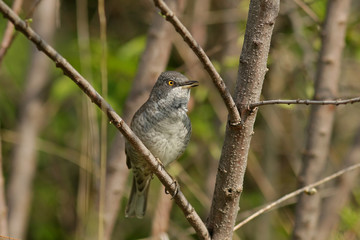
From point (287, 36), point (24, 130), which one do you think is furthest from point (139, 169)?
point (287, 36)

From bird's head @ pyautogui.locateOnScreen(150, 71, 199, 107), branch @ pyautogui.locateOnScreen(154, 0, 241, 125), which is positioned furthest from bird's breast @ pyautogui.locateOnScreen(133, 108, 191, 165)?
branch @ pyautogui.locateOnScreen(154, 0, 241, 125)

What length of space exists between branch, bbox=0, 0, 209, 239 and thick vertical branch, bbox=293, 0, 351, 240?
1.68 meters

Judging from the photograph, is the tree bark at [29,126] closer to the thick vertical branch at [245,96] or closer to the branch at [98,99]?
the branch at [98,99]

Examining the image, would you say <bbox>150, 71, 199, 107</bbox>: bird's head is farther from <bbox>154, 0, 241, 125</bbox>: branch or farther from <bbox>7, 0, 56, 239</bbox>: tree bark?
<bbox>7, 0, 56, 239</bbox>: tree bark

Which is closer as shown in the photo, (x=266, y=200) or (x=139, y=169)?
(x=139, y=169)

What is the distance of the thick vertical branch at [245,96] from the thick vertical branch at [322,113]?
1.64 metres

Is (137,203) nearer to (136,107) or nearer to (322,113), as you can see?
(136,107)

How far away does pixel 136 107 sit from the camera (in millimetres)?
4141

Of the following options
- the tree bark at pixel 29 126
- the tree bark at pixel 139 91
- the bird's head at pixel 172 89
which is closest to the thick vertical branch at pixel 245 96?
the bird's head at pixel 172 89

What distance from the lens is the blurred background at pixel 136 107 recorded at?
14.4 ft

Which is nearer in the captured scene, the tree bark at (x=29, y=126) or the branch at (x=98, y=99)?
the branch at (x=98, y=99)

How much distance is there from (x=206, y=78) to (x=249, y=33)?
3.51 meters

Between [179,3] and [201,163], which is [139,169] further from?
[201,163]

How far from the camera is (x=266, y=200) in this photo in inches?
215
